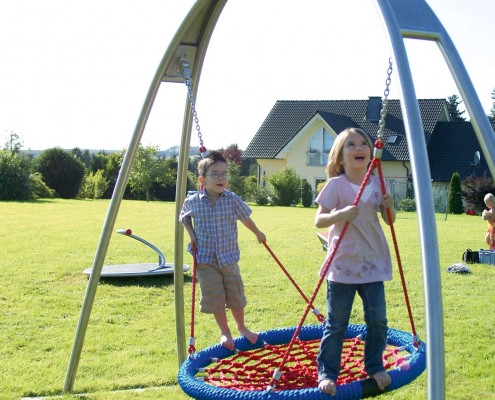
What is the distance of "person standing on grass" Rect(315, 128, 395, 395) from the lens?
3482mm

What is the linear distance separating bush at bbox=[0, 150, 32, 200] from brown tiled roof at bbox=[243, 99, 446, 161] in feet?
41.3

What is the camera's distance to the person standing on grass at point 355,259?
3.48 m

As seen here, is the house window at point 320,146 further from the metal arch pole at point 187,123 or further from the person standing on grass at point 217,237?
the person standing on grass at point 217,237

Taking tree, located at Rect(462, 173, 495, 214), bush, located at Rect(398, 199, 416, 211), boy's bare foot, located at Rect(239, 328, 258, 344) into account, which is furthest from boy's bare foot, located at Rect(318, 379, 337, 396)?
tree, located at Rect(462, 173, 495, 214)

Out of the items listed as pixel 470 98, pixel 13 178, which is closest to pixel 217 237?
pixel 470 98

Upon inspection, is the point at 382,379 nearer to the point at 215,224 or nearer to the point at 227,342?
the point at 227,342

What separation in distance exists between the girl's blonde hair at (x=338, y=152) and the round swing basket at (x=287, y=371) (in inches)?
41.8

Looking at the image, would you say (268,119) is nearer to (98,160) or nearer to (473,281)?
(98,160)

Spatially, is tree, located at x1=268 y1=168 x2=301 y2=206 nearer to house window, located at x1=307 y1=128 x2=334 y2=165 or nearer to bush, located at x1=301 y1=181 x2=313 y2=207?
bush, located at x1=301 y1=181 x2=313 y2=207

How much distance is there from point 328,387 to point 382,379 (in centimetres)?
31

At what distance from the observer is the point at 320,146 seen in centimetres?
3716

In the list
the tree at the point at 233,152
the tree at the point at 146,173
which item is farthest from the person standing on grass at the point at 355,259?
the tree at the point at 233,152

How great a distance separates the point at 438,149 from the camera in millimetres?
35750

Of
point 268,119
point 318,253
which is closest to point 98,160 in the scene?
point 268,119
